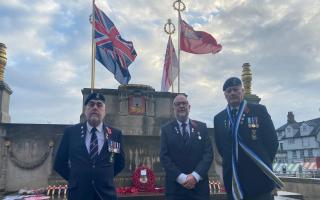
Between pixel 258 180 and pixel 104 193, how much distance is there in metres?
2.03

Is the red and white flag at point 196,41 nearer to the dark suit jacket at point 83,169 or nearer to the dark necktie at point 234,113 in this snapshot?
the dark necktie at point 234,113

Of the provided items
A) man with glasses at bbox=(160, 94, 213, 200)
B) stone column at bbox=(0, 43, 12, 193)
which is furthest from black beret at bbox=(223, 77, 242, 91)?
stone column at bbox=(0, 43, 12, 193)

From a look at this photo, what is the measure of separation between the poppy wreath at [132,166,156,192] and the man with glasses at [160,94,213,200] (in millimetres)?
3917

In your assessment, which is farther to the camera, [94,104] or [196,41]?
[196,41]

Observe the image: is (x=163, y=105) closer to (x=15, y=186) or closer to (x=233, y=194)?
(x=15, y=186)

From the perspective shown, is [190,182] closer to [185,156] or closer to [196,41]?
[185,156]

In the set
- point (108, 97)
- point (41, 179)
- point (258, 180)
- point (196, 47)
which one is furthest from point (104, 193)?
point (196, 47)

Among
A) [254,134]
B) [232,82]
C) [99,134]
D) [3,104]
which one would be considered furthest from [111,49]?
[254,134]

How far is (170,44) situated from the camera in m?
14.6

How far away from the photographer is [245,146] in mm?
4109

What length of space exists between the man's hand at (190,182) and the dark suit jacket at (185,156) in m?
0.10

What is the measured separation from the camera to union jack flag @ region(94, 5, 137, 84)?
1241cm

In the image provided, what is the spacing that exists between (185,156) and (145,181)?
165 inches

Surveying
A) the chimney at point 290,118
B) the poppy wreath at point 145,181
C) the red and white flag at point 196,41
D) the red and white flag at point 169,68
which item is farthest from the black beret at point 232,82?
the chimney at point 290,118
